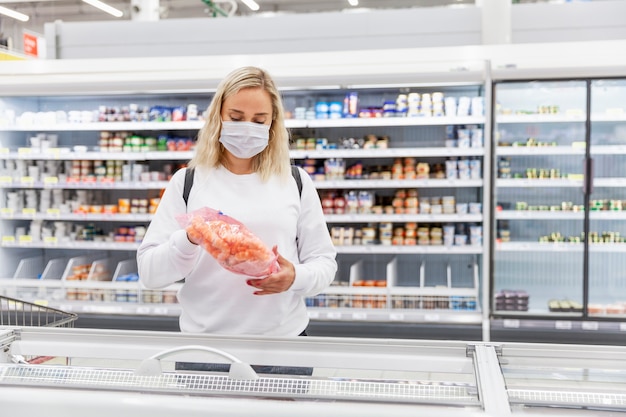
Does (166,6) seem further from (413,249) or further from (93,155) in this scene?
(413,249)

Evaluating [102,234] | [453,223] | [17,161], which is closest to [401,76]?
[453,223]

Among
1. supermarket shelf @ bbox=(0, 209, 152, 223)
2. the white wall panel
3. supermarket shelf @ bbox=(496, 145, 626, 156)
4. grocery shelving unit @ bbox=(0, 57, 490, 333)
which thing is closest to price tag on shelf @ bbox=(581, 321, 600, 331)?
grocery shelving unit @ bbox=(0, 57, 490, 333)

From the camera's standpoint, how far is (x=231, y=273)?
167cm

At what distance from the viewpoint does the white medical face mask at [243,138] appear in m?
1.70

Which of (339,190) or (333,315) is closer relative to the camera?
(333,315)

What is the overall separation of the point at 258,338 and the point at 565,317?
3.77 metres

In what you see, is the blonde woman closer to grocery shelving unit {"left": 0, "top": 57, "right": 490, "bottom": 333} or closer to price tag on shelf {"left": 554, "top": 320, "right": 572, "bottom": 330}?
grocery shelving unit {"left": 0, "top": 57, "right": 490, "bottom": 333}

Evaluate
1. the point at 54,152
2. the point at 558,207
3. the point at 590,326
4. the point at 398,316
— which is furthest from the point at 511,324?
the point at 54,152

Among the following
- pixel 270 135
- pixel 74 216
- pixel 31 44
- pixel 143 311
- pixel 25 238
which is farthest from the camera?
pixel 31 44

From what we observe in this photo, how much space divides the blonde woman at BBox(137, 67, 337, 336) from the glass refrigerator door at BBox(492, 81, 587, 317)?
124 inches

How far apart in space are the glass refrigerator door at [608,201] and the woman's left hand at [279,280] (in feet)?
12.2

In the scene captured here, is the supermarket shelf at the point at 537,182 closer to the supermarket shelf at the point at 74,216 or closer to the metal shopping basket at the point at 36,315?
the supermarket shelf at the point at 74,216

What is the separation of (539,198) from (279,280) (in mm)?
4060

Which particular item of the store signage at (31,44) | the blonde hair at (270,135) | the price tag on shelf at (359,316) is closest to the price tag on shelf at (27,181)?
the price tag on shelf at (359,316)
